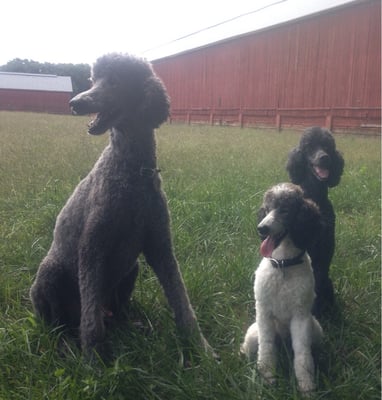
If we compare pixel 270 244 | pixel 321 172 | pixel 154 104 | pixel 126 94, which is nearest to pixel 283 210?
pixel 270 244

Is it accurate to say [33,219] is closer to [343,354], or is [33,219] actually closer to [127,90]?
[127,90]

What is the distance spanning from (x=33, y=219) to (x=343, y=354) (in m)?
2.46

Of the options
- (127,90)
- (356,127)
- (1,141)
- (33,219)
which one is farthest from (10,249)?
(356,127)

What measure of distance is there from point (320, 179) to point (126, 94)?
1072 mm

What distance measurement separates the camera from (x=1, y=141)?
8844 millimetres

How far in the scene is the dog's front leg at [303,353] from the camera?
185cm

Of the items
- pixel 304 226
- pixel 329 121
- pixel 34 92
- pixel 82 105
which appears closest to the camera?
pixel 82 105

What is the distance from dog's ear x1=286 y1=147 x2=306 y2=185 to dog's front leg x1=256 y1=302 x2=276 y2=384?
0.79 metres

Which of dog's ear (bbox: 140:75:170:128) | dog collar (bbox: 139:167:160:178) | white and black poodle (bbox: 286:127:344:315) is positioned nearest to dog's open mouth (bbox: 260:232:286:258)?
white and black poodle (bbox: 286:127:344:315)

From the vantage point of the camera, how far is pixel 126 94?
2.02 meters

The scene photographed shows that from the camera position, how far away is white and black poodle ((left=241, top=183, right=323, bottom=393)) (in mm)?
1940

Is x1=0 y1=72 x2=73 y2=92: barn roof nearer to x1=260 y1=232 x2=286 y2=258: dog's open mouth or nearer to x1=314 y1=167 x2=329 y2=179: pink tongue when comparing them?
x1=314 y1=167 x2=329 y2=179: pink tongue

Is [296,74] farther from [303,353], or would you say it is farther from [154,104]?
[303,353]

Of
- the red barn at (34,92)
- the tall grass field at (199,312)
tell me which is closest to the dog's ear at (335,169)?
the tall grass field at (199,312)
